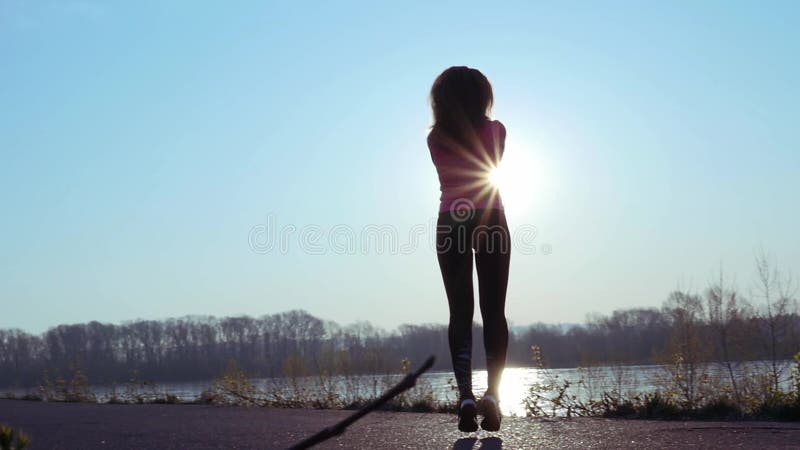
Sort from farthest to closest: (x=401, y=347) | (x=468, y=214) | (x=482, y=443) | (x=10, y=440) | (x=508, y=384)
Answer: (x=401, y=347), (x=508, y=384), (x=468, y=214), (x=482, y=443), (x=10, y=440)

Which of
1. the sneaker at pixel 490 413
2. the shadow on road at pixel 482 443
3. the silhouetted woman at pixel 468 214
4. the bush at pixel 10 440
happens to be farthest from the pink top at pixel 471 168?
the bush at pixel 10 440

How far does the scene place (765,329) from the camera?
17219mm

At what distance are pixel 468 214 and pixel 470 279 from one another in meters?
0.39

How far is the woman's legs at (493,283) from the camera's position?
4414 mm

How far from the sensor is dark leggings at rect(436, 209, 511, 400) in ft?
14.4

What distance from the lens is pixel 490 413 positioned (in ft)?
13.8

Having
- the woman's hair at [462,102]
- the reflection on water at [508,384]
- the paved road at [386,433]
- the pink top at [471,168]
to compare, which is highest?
the woman's hair at [462,102]

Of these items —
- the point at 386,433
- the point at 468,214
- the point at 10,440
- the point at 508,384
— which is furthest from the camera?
the point at 508,384

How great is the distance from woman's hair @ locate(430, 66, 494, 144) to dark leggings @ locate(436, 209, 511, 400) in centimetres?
47

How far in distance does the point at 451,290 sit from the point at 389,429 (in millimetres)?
1117

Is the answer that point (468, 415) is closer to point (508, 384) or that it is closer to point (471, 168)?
point (471, 168)

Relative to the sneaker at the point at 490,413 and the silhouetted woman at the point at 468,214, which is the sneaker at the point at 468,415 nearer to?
the sneaker at the point at 490,413

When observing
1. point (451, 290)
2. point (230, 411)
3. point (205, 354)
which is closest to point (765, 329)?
point (230, 411)

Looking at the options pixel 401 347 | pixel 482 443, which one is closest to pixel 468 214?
pixel 482 443
